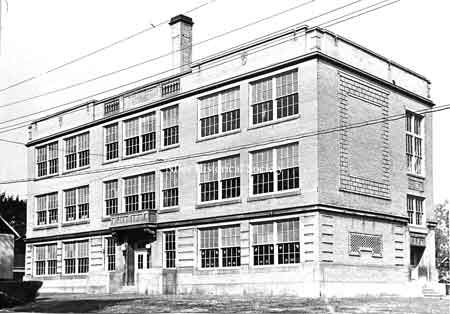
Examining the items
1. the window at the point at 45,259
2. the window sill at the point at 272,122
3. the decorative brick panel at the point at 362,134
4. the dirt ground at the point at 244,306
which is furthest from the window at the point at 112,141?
the decorative brick panel at the point at 362,134

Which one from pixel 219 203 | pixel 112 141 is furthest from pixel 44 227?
pixel 219 203

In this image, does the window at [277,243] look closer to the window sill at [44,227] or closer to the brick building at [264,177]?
the brick building at [264,177]

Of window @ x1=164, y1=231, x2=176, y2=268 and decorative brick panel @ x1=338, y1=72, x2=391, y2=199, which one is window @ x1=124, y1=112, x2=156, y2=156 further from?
decorative brick panel @ x1=338, y1=72, x2=391, y2=199

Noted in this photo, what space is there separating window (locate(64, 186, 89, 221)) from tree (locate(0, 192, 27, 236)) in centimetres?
3123

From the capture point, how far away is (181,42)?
4281 cm

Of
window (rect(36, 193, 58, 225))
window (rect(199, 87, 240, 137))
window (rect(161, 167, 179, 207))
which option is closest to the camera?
window (rect(199, 87, 240, 137))

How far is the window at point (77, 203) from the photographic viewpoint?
45.7 meters

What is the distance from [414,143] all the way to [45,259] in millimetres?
25773

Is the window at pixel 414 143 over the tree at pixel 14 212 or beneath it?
over

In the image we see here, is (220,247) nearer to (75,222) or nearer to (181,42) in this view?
(181,42)

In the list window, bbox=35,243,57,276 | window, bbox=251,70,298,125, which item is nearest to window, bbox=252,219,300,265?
window, bbox=251,70,298,125

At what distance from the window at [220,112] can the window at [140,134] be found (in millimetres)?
4361

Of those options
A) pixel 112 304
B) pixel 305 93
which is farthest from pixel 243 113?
pixel 112 304

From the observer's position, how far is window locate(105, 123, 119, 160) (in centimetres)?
4353
